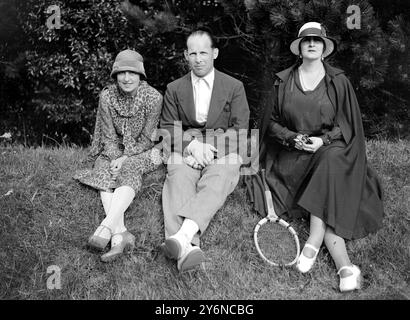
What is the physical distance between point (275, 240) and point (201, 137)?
107 centimetres

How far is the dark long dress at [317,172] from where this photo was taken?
3896 millimetres

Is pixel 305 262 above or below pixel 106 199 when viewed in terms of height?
below

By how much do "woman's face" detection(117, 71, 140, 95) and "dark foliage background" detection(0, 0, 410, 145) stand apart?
63.1 inches

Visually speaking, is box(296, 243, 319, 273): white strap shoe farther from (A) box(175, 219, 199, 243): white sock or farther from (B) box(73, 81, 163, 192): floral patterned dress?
(B) box(73, 81, 163, 192): floral patterned dress

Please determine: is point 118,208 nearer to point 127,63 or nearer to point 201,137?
point 201,137

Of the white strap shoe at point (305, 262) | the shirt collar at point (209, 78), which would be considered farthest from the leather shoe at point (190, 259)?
the shirt collar at point (209, 78)

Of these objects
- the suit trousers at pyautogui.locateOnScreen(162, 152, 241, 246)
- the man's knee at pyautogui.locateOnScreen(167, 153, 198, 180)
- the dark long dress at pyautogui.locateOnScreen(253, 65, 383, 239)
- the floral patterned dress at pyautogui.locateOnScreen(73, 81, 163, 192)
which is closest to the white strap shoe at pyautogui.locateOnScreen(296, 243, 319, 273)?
the dark long dress at pyautogui.locateOnScreen(253, 65, 383, 239)

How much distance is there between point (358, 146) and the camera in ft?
13.5

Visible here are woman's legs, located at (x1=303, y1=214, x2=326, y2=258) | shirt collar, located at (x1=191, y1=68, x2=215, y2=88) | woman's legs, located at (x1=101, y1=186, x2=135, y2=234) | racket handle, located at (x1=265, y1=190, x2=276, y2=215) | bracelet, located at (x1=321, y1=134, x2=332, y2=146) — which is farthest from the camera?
shirt collar, located at (x1=191, y1=68, x2=215, y2=88)

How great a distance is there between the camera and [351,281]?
3678 millimetres

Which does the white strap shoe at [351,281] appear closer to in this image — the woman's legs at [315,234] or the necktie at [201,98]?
the woman's legs at [315,234]

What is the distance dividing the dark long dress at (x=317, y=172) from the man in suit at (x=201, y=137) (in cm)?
34

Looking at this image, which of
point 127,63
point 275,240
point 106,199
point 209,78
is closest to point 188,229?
point 275,240

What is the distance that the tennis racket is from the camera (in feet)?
13.1
